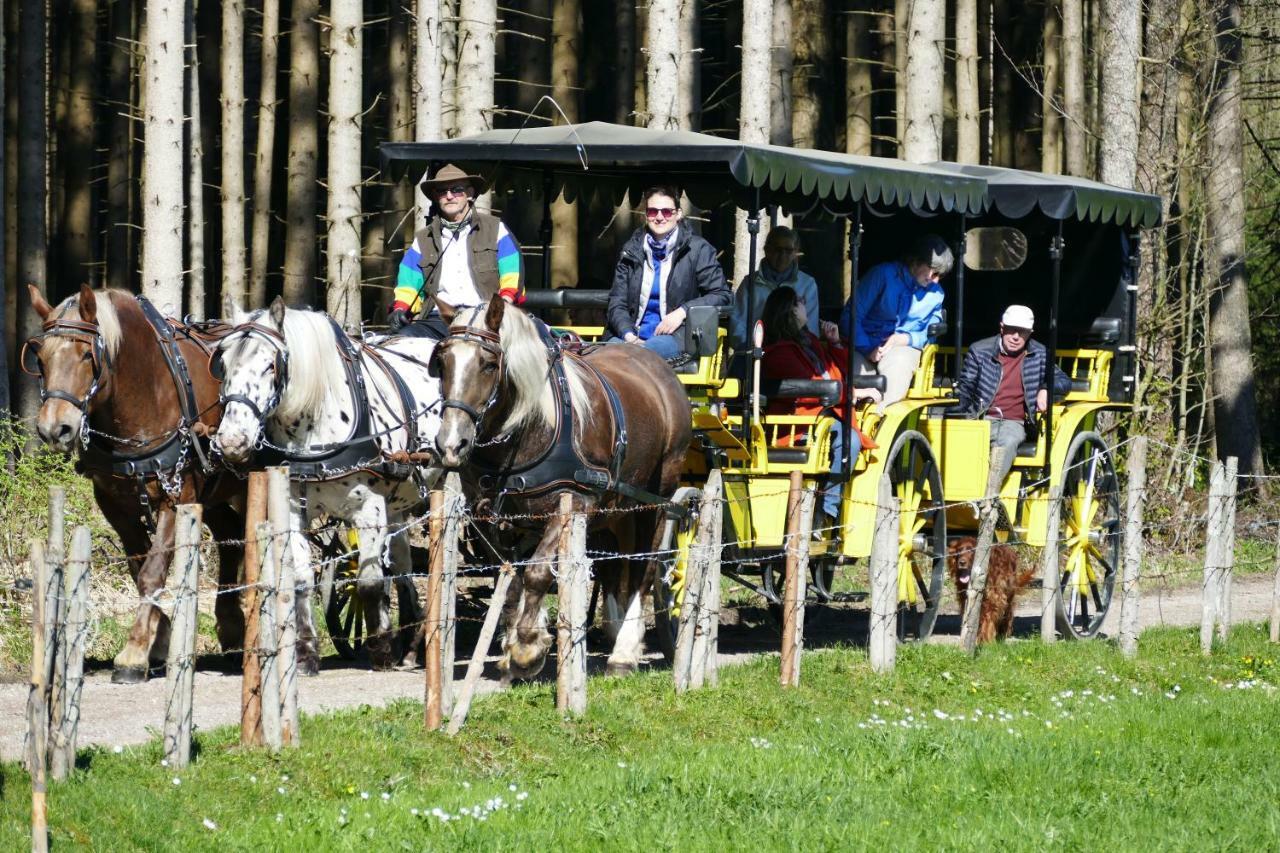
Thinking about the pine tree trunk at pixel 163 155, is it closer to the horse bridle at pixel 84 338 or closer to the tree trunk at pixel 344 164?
the tree trunk at pixel 344 164

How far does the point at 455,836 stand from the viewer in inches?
281

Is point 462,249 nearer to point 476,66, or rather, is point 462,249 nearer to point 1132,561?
point 1132,561

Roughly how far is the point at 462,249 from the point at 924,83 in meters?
9.13

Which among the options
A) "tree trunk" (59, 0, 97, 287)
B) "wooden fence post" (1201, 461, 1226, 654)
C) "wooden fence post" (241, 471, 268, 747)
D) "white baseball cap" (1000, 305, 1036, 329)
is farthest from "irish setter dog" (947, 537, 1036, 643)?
"tree trunk" (59, 0, 97, 287)

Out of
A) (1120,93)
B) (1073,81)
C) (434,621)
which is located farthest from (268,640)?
(1073,81)

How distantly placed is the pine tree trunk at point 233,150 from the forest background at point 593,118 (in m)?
0.03

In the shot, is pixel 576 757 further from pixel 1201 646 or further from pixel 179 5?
pixel 179 5

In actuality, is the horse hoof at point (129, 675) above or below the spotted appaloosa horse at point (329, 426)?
below

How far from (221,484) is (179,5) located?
6.56 metres

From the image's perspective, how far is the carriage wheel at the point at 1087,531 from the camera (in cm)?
1411

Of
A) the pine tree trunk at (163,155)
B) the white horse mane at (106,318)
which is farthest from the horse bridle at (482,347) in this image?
the pine tree trunk at (163,155)

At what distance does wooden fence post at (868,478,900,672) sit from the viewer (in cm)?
1117

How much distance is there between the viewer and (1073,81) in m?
24.9

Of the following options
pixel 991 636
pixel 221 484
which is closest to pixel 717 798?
pixel 221 484
